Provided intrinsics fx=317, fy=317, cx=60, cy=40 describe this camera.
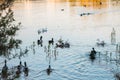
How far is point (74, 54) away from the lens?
49.4 m

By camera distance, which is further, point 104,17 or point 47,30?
point 104,17

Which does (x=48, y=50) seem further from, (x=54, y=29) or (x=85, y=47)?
(x=54, y=29)

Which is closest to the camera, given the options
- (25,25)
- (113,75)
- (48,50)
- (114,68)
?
(113,75)

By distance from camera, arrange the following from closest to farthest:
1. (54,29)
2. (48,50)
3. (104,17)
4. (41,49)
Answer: (48,50) < (41,49) < (54,29) < (104,17)

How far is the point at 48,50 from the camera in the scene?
1896 inches

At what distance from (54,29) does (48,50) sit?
30.7 metres

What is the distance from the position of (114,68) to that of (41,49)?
16.2 m

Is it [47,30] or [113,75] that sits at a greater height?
[47,30]

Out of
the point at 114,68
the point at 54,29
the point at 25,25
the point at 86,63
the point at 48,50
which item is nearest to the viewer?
the point at 114,68

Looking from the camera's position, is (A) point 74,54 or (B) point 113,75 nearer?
(B) point 113,75

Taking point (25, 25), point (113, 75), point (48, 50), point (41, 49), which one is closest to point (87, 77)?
point (113, 75)

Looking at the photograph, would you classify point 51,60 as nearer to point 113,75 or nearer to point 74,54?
point 74,54

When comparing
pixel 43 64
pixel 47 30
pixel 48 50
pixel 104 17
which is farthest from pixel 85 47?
pixel 104 17

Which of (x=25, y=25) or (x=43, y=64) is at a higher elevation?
(x=25, y=25)
